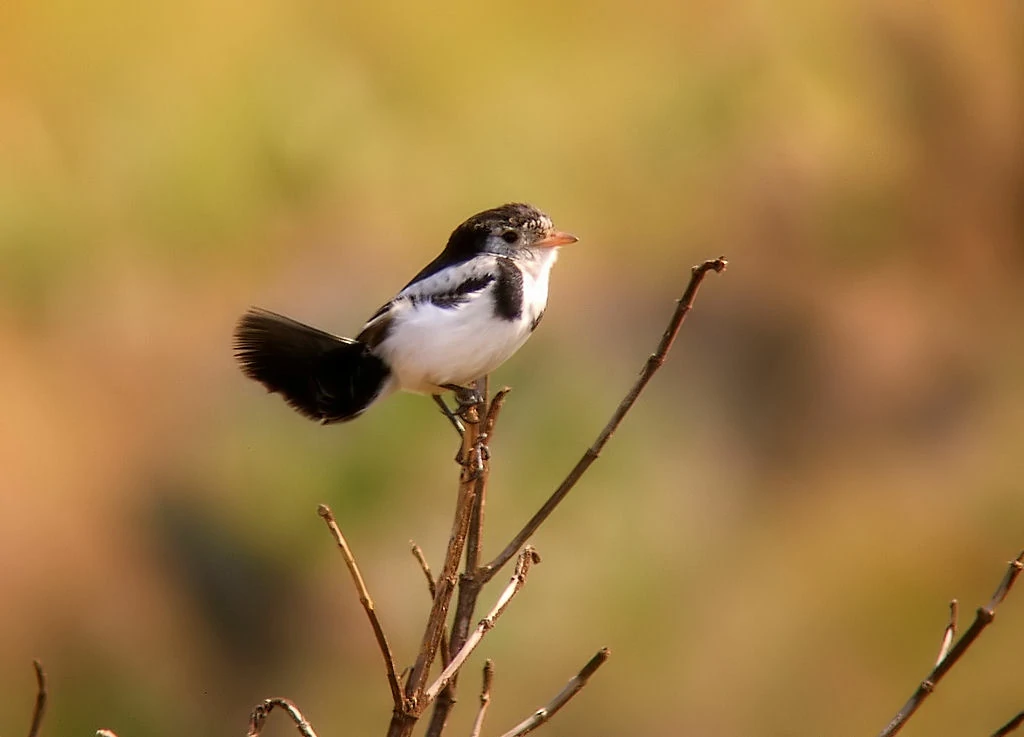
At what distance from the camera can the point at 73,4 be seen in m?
2.97

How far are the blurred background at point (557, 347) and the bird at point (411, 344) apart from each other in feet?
3.61

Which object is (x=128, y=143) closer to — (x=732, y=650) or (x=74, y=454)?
(x=74, y=454)

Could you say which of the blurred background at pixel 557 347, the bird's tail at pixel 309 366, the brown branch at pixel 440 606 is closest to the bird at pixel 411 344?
the bird's tail at pixel 309 366

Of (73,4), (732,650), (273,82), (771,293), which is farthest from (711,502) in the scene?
(73,4)

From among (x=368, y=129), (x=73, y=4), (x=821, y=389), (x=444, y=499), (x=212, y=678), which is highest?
(x=73, y=4)

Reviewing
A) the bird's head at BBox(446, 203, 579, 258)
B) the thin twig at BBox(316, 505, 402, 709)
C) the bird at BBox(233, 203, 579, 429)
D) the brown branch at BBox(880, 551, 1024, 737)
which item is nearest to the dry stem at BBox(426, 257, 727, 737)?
the thin twig at BBox(316, 505, 402, 709)

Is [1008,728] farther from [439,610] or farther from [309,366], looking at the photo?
[309,366]

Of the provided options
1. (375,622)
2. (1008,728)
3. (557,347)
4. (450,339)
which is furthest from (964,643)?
(557,347)

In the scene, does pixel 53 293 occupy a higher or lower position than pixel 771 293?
lower

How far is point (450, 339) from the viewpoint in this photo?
168cm

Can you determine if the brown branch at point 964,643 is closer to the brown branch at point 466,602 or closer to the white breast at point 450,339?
the brown branch at point 466,602

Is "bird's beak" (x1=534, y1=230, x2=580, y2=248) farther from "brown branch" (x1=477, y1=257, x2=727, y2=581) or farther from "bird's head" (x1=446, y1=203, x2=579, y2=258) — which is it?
"brown branch" (x1=477, y1=257, x2=727, y2=581)

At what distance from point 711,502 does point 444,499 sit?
67cm

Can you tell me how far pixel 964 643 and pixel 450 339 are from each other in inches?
34.2
